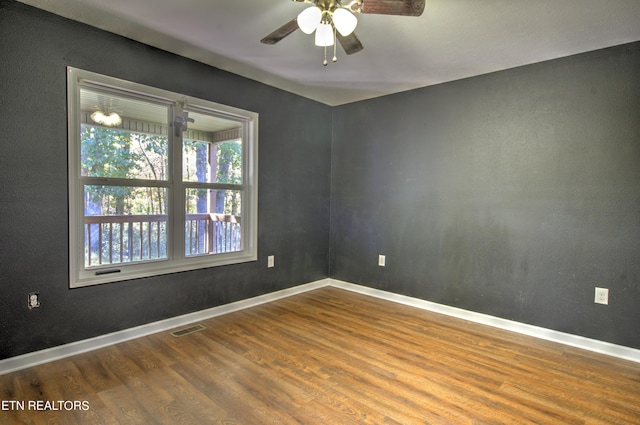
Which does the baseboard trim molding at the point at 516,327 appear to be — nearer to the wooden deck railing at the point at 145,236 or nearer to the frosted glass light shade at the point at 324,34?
the wooden deck railing at the point at 145,236

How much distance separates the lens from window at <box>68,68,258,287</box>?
2.51 m

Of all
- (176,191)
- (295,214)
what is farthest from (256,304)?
(176,191)

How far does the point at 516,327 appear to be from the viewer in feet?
9.91

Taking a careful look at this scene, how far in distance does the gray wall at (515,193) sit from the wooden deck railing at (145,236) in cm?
170

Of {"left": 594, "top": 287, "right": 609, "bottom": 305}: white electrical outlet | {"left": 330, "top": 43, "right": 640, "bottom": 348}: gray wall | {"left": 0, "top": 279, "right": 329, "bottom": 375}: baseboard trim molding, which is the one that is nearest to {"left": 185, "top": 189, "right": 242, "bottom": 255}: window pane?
{"left": 0, "top": 279, "right": 329, "bottom": 375}: baseboard trim molding

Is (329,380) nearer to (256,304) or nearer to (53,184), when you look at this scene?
(256,304)

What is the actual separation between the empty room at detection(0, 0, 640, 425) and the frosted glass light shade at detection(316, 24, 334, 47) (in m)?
0.01

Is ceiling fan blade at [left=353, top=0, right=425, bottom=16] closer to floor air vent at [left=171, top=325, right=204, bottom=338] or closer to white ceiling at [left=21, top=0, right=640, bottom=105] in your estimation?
white ceiling at [left=21, top=0, right=640, bottom=105]

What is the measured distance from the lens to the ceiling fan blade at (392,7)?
1620 mm

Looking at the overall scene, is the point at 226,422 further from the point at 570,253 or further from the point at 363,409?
the point at 570,253

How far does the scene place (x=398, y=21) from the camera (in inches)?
89.1

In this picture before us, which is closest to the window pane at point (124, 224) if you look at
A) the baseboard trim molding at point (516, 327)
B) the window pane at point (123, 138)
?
the window pane at point (123, 138)

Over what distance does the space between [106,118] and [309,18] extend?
6.32 feet

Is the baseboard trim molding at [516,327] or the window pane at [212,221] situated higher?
the window pane at [212,221]
